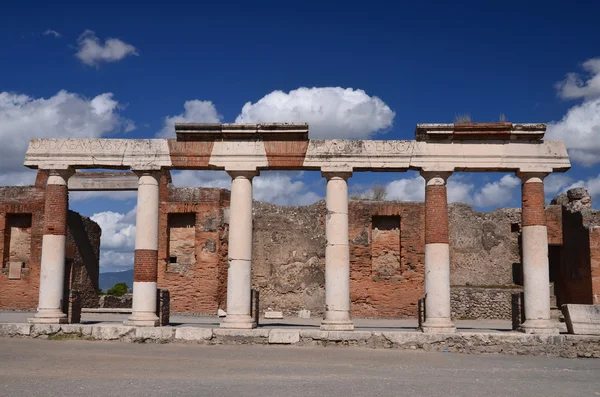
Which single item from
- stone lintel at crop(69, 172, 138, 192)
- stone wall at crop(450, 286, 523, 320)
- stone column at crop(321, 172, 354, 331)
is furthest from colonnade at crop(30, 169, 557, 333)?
stone lintel at crop(69, 172, 138, 192)

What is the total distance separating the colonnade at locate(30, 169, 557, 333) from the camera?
571 inches

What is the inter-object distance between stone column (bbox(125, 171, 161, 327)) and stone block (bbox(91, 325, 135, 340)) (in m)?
0.30

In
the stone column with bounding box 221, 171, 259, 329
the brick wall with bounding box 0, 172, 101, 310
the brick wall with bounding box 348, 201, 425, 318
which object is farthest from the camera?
the brick wall with bounding box 0, 172, 101, 310

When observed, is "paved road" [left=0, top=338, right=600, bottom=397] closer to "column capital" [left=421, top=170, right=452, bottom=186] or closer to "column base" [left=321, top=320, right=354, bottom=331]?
"column base" [left=321, top=320, right=354, bottom=331]

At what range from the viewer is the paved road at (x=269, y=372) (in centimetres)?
856

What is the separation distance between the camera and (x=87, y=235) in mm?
28172

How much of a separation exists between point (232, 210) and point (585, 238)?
14933 mm

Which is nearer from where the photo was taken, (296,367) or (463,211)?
(296,367)

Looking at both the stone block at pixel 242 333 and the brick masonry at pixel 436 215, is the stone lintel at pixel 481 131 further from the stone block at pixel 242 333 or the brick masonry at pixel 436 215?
the stone block at pixel 242 333

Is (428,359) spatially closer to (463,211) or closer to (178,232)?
(178,232)

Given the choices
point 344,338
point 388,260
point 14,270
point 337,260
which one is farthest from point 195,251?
point 344,338

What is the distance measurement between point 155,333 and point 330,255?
4.42 m

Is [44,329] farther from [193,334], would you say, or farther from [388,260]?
[388,260]

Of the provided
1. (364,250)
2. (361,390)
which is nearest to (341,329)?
(361,390)
